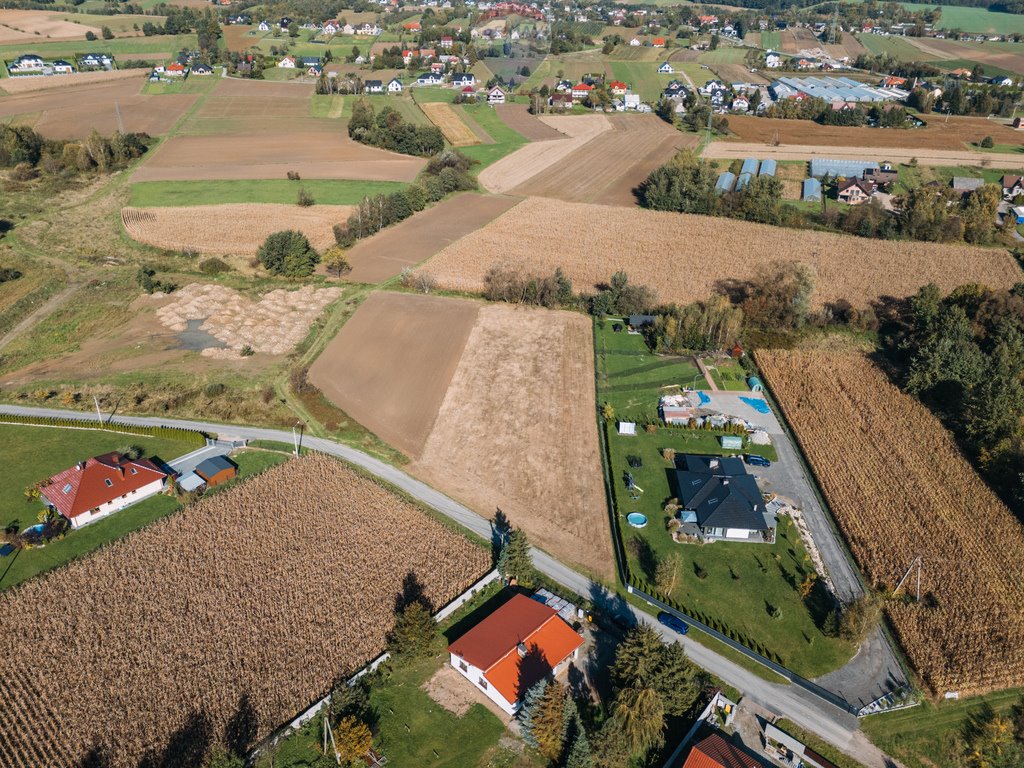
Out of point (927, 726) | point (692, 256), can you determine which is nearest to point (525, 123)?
point (692, 256)

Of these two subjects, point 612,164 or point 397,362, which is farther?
point 612,164

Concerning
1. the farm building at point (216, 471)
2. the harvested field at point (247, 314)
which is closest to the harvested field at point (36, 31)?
the harvested field at point (247, 314)

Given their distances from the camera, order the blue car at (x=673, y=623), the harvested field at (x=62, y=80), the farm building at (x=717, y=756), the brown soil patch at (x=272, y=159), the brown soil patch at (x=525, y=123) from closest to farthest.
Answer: the farm building at (x=717, y=756)
the blue car at (x=673, y=623)
the brown soil patch at (x=272, y=159)
the brown soil patch at (x=525, y=123)
the harvested field at (x=62, y=80)

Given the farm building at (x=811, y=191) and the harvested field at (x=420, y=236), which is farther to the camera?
the farm building at (x=811, y=191)

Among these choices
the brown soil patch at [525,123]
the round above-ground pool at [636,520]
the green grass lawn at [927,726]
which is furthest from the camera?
the brown soil patch at [525,123]

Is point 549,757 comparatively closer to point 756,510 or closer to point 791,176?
point 756,510

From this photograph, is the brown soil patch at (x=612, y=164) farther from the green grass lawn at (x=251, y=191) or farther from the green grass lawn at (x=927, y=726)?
the green grass lawn at (x=927, y=726)

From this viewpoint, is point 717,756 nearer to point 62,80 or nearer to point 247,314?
point 247,314
